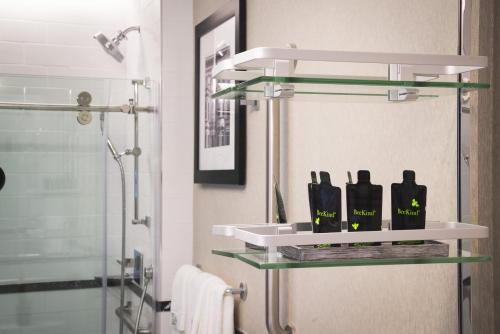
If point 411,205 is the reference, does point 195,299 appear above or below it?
below

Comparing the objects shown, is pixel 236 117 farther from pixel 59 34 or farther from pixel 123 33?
pixel 59 34

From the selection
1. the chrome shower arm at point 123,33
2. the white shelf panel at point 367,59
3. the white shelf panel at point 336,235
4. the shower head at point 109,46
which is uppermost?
the chrome shower arm at point 123,33

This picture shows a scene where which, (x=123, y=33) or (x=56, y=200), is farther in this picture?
(x=123, y=33)

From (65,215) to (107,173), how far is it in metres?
0.23

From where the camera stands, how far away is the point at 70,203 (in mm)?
2662

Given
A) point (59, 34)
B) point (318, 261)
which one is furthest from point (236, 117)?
point (59, 34)

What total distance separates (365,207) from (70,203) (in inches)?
66.6

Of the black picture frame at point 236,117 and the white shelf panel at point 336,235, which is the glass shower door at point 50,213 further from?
the white shelf panel at point 336,235

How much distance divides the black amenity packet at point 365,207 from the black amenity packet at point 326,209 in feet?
0.09

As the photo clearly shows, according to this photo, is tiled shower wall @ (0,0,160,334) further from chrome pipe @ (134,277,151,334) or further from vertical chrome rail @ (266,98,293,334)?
vertical chrome rail @ (266,98,293,334)

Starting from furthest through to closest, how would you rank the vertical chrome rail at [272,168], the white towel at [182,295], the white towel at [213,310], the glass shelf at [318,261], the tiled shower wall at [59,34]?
the tiled shower wall at [59,34], the white towel at [182,295], the white towel at [213,310], the vertical chrome rail at [272,168], the glass shelf at [318,261]

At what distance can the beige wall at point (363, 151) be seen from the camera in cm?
137

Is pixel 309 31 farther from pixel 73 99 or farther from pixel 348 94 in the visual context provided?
pixel 73 99

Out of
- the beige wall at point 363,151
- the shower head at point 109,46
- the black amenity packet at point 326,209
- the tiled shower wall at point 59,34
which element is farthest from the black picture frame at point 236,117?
the black amenity packet at point 326,209
